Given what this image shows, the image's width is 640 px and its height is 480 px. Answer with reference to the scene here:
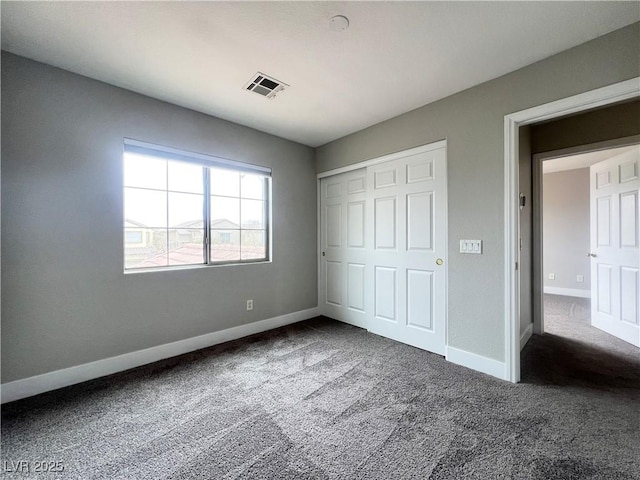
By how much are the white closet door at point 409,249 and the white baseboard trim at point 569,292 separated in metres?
4.69

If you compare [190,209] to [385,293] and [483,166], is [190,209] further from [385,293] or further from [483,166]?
[483,166]

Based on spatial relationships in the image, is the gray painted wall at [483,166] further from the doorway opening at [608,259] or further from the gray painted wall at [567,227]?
the gray painted wall at [567,227]

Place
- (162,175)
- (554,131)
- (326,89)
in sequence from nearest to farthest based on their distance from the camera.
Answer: (326,89) → (162,175) → (554,131)

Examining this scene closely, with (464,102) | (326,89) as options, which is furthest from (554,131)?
(326,89)

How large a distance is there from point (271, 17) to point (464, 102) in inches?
72.7

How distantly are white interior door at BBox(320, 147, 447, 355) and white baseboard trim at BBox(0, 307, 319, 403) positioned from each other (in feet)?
3.96

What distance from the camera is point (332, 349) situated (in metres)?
2.85

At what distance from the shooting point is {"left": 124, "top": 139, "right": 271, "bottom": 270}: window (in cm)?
256

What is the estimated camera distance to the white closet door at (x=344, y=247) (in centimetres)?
352

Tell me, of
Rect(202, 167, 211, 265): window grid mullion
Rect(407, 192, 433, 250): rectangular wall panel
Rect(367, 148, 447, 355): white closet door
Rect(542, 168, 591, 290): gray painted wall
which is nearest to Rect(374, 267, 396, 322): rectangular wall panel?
Rect(367, 148, 447, 355): white closet door

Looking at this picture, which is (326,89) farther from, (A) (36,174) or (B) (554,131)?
(B) (554,131)

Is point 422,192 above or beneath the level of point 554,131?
beneath

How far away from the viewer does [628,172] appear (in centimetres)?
297

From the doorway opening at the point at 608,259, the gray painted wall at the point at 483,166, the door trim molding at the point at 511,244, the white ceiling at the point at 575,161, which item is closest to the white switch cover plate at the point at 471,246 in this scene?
the gray painted wall at the point at 483,166
